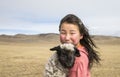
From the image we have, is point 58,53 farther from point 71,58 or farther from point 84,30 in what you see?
point 84,30

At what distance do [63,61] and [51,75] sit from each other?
187 millimetres

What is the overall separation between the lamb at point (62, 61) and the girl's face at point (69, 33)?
0.57 feet

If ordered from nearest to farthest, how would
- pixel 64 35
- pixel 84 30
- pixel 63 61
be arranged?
pixel 63 61
pixel 64 35
pixel 84 30

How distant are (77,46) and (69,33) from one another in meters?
0.16

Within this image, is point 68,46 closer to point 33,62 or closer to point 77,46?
point 77,46

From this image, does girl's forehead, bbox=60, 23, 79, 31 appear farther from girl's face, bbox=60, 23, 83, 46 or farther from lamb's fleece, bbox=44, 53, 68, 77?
lamb's fleece, bbox=44, 53, 68, 77

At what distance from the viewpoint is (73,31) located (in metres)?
3.34

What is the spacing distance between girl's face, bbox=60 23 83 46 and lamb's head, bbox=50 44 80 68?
0.19 metres

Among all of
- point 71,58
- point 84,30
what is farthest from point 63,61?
point 84,30

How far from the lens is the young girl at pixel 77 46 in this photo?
10.2ft

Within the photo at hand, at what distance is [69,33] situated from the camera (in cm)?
331

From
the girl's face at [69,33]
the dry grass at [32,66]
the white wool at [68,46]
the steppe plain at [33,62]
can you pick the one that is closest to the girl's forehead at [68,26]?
the girl's face at [69,33]

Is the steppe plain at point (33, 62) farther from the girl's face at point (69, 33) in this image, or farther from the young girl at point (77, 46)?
the girl's face at point (69, 33)

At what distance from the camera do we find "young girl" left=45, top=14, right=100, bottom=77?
309 cm
